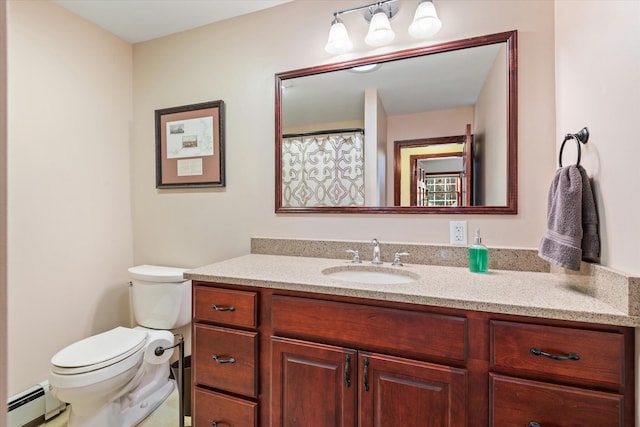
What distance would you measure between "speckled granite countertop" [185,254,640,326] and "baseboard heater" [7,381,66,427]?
1.23 meters

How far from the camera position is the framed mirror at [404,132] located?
1424 millimetres

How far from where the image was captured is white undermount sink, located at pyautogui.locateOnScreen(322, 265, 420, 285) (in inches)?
56.2

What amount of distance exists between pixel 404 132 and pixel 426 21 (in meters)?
0.51

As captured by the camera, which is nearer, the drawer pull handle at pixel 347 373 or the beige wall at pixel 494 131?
the drawer pull handle at pixel 347 373

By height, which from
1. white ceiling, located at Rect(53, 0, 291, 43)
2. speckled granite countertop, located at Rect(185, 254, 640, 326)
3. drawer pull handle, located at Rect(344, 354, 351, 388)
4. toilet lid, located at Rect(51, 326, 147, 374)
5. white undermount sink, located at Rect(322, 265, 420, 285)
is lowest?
toilet lid, located at Rect(51, 326, 147, 374)

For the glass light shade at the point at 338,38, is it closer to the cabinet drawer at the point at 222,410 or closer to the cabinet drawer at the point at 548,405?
the cabinet drawer at the point at 548,405

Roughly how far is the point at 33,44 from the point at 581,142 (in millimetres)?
2712

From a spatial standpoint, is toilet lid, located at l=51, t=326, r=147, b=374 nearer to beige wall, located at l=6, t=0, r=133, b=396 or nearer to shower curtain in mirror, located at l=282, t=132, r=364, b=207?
beige wall, located at l=6, t=0, r=133, b=396

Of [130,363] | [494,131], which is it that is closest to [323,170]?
[494,131]

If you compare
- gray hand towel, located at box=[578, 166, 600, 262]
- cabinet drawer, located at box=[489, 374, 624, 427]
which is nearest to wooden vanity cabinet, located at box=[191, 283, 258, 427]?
cabinet drawer, located at box=[489, 374, 624, 427]

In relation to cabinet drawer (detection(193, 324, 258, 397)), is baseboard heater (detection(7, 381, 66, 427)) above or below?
below

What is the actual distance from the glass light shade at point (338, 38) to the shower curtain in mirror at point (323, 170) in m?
0.45

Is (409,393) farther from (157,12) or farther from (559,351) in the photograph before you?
(157,12)

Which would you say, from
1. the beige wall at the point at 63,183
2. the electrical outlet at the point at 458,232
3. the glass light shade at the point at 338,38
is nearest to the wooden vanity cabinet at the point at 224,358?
the electrical outlet at the point at 458,232
